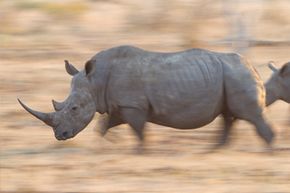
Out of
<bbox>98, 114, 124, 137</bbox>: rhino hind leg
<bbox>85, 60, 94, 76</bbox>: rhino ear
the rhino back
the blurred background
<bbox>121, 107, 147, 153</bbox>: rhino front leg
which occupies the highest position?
<bbox>85, 60, 94, 76</bbox>: rhino ear

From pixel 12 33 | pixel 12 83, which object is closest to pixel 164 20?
pixel 12 33

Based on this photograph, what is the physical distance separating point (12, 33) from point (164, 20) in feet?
8.12

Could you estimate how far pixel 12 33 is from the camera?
18.0m

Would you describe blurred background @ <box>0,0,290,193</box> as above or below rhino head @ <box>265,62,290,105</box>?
below

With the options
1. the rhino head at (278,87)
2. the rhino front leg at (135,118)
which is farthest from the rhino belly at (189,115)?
the rhino head at (278,87)

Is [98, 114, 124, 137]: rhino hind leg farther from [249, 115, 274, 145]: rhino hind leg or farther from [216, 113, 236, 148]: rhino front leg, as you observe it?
[249, 115, 274, 145]: rhino hind leg

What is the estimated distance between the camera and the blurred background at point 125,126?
9648mm

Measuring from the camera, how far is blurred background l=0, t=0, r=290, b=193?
9648 millimetres

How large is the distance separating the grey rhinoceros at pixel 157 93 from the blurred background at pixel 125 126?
0.34m

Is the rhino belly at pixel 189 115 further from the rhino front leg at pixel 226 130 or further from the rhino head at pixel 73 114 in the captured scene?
the rhino head at pixel 73 114

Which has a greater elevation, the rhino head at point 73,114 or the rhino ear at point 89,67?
the rhino ear at point 89,67

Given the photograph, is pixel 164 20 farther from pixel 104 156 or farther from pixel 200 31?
pixel 104 156

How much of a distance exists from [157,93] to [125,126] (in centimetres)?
190

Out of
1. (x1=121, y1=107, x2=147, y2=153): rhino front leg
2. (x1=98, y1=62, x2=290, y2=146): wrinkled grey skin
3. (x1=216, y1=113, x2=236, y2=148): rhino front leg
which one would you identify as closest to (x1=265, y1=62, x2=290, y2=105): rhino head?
(x1=98, y1=62, x2=290, y2=146): wrinkled grey skin
